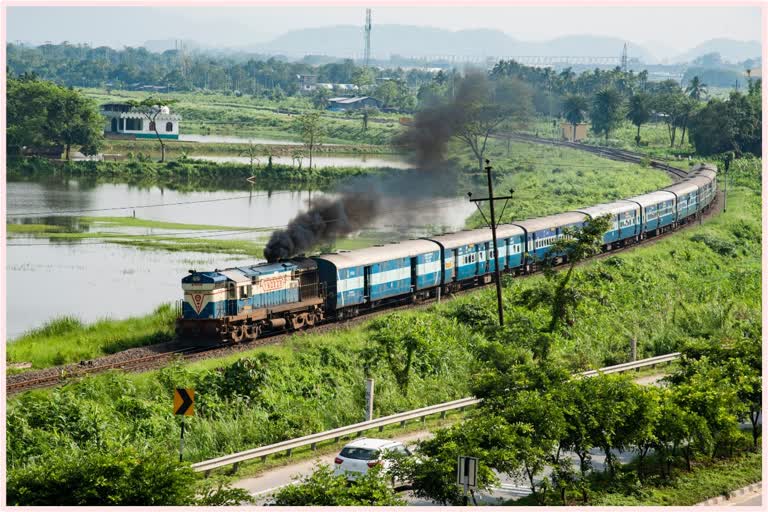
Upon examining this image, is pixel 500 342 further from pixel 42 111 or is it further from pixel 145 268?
pixel 42 111

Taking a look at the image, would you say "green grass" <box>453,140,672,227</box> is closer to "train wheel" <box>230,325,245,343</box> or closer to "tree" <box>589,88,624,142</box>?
"tree" <box>589,88,624,142</box>

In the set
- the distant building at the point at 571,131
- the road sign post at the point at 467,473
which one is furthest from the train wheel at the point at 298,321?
the distant building at the point at 571,131

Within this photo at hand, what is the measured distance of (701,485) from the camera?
30125 mm

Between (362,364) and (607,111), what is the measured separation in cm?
12194

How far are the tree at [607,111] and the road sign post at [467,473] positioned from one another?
137 m

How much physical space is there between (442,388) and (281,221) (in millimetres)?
52347

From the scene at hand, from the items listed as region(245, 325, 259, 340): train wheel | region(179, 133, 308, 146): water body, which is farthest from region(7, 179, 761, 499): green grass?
region(179, 133, 308, 146): water body

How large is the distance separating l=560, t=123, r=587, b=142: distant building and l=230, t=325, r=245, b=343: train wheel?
4737 inches

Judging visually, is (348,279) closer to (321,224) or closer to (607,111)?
(321,224)

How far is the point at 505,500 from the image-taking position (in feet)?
91.6

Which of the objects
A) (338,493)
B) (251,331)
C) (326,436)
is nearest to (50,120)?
(251,331)

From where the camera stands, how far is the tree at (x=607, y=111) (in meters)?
156

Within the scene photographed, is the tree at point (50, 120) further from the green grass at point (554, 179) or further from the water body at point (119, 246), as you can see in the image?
the green grass at point (554, 179)

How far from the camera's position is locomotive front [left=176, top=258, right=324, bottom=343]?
41.4m
